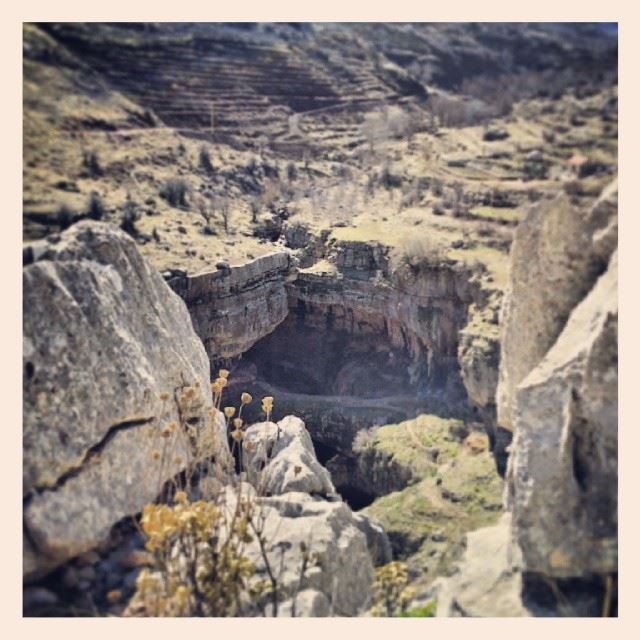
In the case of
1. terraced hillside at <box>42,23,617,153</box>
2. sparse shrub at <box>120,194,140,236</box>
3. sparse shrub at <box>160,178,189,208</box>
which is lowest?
sparse shrub at <box>120,194,140,236</box>

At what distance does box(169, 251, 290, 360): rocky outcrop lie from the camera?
10.4 meters

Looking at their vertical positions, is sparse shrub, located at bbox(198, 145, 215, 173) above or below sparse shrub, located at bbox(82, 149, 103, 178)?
above

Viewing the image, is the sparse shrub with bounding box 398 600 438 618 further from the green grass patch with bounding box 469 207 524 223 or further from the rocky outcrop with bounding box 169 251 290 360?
the rocky outcrop with bounding box 169 251 290 360

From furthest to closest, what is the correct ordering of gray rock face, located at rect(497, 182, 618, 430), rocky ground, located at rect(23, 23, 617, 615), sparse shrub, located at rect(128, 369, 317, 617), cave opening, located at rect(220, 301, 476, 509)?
cave opening, located at rect(220, 301, 476, 509) < gray rock face, located at rect(497, 182, 618, 430) < rocky ground, located at rect(23, 23, 617, 615) < sparse shrub, located at rect(128, 369, 317, 617)

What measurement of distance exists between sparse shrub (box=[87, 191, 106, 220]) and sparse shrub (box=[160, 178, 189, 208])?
0.92 metres

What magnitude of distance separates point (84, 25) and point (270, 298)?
371cm

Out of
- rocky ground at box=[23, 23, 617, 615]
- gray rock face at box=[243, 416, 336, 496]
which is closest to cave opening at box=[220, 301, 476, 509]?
rocky ground at box=[23, 23, 617, 615]

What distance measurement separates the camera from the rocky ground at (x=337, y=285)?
7508mm

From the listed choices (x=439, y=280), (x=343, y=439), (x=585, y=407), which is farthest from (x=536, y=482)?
(x=439, y=280)

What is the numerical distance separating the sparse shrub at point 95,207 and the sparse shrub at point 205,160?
178cm

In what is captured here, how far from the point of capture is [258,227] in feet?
33.6

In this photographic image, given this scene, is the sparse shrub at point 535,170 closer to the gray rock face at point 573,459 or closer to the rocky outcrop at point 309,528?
the gray rock face at point 573,459

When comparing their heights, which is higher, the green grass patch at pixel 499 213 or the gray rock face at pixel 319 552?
the green grass patch at pixel 499 213

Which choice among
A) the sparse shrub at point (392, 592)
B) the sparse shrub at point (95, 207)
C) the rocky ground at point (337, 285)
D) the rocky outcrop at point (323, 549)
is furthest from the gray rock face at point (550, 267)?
the sparse shrub at point (95, 207)
